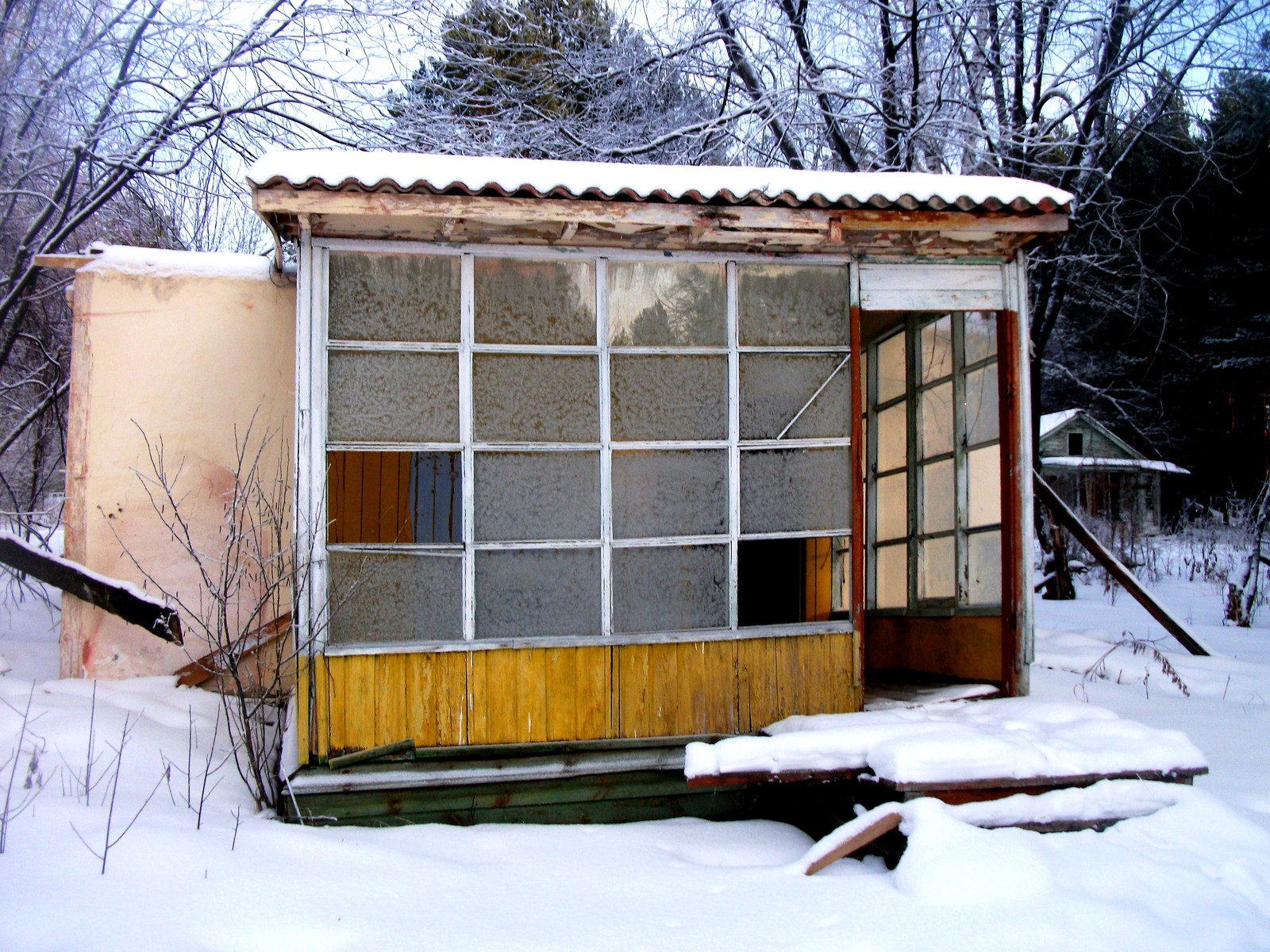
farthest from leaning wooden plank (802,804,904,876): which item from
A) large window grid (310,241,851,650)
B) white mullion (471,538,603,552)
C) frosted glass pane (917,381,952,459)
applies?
frosted glass pane (917,381,952,459)

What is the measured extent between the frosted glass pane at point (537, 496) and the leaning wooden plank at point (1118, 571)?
4.33 metres

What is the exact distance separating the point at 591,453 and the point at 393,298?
1.28 meters

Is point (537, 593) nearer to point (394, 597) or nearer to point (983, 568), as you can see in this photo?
point (394, 597)

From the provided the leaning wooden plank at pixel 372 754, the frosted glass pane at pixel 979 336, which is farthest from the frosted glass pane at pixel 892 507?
the leaning wooden plank at pixel 372 754

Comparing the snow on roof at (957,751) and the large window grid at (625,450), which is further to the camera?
the large window grid at (625,450)

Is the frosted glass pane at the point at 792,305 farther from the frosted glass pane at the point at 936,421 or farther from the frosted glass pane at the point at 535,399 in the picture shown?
the frosted glass pane at the point at 936,421

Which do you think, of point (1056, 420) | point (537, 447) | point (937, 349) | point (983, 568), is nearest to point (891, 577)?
point (983, 568)

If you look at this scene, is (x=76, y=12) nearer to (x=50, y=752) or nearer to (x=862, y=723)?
(x=50, y=752)

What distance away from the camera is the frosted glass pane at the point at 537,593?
15.2 feet

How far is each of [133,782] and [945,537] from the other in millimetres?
4935

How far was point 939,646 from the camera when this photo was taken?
20.5ft

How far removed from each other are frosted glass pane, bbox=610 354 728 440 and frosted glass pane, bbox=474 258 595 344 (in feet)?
0.97

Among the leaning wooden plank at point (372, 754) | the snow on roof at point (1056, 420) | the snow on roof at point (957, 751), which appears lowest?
the leaning wooden plank at point (372, 754)

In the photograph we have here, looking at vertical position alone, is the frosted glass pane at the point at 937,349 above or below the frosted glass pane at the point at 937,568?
above
